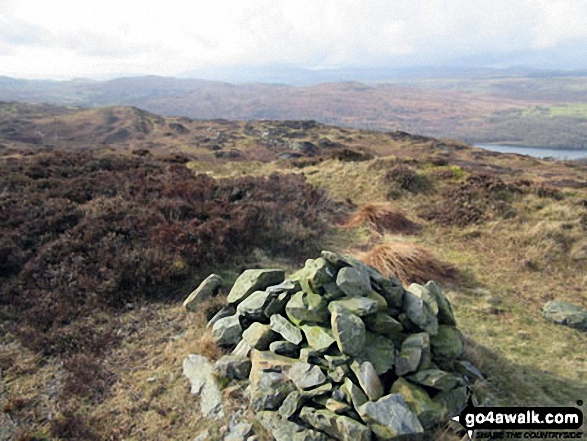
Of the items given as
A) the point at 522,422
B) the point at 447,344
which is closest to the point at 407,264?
the point at 447,344

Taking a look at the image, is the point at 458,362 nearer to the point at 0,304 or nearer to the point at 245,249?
the point at 245,249

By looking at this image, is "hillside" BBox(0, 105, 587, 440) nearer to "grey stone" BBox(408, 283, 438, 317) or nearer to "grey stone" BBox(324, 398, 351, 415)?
"grey stone" BBox(324, 398, 351, 415)

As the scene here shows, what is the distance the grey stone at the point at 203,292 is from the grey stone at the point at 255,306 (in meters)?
1.46

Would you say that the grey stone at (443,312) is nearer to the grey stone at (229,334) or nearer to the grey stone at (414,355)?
the grey stone at (414,355)

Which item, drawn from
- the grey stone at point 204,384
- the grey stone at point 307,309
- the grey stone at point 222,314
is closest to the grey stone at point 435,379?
the grey stone at point 307,309

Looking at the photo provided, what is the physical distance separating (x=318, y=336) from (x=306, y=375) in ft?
1.95

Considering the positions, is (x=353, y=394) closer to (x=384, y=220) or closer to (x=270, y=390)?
(x=270, y=390)

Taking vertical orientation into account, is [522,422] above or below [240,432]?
below

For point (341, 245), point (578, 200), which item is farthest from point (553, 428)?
point (578, 200)

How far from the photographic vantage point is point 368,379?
486cm

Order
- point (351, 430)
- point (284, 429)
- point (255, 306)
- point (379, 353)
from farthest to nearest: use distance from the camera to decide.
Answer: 1. point (255, 306)
2. point (379, 353)
3. point (284, 429)
4. point (351, 430)

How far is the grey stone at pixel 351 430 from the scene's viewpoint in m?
4.40

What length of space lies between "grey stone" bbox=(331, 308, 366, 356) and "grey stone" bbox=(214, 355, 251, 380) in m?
1.58

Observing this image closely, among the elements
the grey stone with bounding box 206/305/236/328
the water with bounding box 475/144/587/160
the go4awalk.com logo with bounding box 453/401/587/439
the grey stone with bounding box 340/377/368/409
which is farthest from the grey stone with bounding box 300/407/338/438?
the water with bounding box 475/144/587/160
